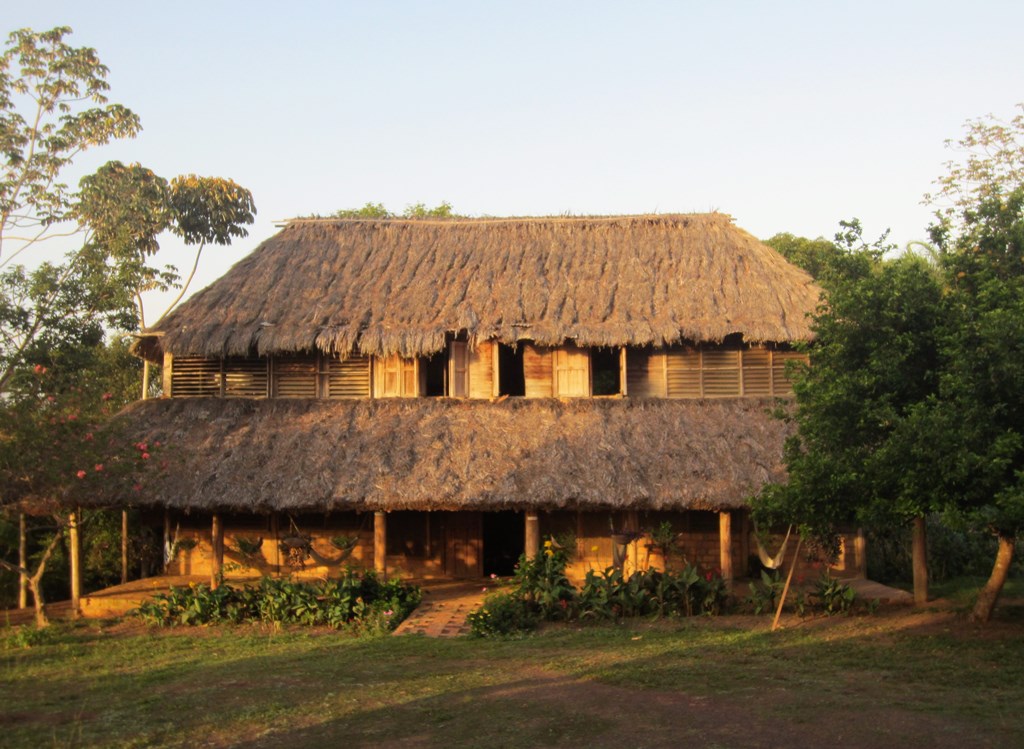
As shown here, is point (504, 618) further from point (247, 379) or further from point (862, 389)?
point (247, 379)

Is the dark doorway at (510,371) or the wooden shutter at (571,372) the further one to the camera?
the dark doorway at (510,371)

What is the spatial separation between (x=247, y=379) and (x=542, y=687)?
32.3ft

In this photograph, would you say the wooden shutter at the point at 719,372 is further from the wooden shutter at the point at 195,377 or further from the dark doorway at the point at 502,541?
the wooden shutter at the point at 195,377

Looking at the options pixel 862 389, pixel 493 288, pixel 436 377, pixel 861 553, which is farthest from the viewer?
pixel 436 377

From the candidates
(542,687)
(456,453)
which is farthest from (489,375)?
(542,687)

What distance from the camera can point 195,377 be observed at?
1797 centimetres

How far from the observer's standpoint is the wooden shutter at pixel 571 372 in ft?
58.0

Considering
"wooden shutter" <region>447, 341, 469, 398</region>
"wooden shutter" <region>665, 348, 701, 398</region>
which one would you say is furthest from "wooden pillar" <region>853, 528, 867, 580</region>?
"wooden shutter" <region>447, 341, 469, 398</region>

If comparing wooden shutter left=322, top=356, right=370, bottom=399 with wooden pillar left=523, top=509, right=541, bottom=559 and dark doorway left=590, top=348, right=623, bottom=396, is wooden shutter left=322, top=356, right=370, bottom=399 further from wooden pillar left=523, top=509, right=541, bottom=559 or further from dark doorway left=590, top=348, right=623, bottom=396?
dark doorway left=590, top=348, right=623, bottom=396

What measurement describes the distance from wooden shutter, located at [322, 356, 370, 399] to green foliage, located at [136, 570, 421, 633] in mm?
3891

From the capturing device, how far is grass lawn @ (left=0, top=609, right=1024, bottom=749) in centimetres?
835

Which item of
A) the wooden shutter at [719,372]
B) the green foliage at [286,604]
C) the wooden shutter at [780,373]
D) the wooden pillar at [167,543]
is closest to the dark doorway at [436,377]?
the wooden shutter at [719,372]

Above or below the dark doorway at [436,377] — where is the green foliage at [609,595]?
below

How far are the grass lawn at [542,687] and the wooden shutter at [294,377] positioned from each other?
5067 mm
